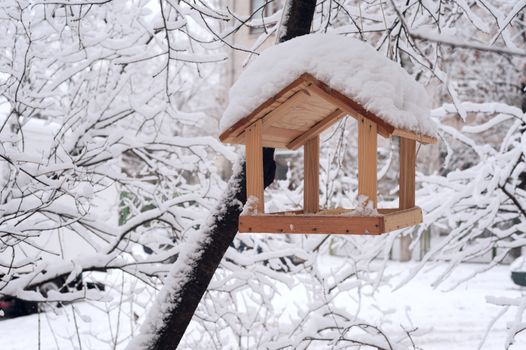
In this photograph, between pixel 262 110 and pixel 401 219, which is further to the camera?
pixel 401 219

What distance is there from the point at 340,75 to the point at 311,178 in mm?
864

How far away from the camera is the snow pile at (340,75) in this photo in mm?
2098

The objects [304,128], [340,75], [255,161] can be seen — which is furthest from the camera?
[304,128]

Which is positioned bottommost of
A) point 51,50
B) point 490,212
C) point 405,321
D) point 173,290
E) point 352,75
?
point 405,321

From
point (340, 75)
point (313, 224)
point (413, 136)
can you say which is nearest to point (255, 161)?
point (313, 224)

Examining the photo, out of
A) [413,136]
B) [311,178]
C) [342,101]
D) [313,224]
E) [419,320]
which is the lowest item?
[419,320]

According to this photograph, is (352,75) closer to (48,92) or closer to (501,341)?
(48,92)

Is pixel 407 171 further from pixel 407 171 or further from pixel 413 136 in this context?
pixel 413 136

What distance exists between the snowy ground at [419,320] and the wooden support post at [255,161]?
3919mm

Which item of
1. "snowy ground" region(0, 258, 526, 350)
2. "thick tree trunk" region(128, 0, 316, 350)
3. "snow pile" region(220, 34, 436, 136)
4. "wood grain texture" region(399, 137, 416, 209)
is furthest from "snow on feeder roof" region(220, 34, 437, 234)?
"snowy ground" region(0, 258, 526, 350)

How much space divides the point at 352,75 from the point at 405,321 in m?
8.87

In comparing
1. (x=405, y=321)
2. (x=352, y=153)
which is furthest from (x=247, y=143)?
(x=352, y=153)

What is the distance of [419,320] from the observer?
10305mm

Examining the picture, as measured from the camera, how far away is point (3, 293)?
3457 mm
